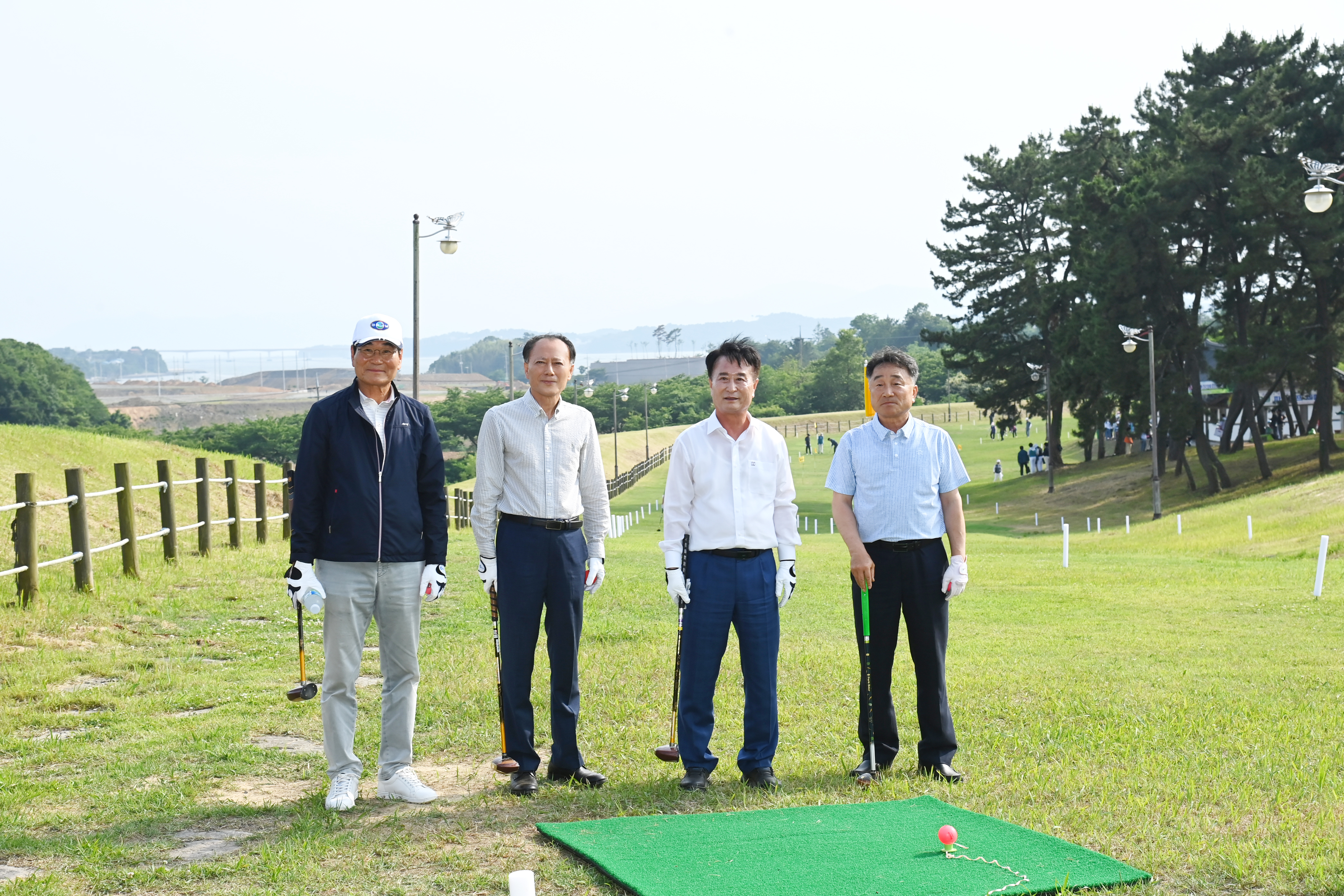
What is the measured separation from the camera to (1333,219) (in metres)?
38.5

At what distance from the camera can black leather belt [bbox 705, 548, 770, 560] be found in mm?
6301

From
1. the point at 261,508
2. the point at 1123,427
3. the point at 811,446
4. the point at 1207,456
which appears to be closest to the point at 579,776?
the point at 261,508

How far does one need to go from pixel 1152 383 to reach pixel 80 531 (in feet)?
114

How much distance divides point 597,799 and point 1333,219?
39.5m

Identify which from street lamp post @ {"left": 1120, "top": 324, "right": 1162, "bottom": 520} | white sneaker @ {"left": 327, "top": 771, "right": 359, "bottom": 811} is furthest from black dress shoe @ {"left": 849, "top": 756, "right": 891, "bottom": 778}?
street lamp post @ {"left": 1120, "top": 324, "right": 1162, "bottom": 520}

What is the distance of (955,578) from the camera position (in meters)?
6.41

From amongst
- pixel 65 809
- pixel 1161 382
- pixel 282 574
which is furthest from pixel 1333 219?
pixel 65 809

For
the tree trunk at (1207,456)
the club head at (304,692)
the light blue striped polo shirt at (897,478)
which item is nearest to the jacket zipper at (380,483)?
the club head at (304,692)

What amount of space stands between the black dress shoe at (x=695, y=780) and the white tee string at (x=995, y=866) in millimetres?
1449

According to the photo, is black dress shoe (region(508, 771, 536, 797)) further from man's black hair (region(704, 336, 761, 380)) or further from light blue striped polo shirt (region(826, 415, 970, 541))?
man's black hair (region(704, 336, 761, 380))

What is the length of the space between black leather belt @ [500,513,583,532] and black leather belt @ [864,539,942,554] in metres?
1.58

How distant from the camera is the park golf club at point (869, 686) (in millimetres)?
6441

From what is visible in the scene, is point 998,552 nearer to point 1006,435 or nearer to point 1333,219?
point 1333,219

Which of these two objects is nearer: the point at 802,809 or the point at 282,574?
the point at 802,809
